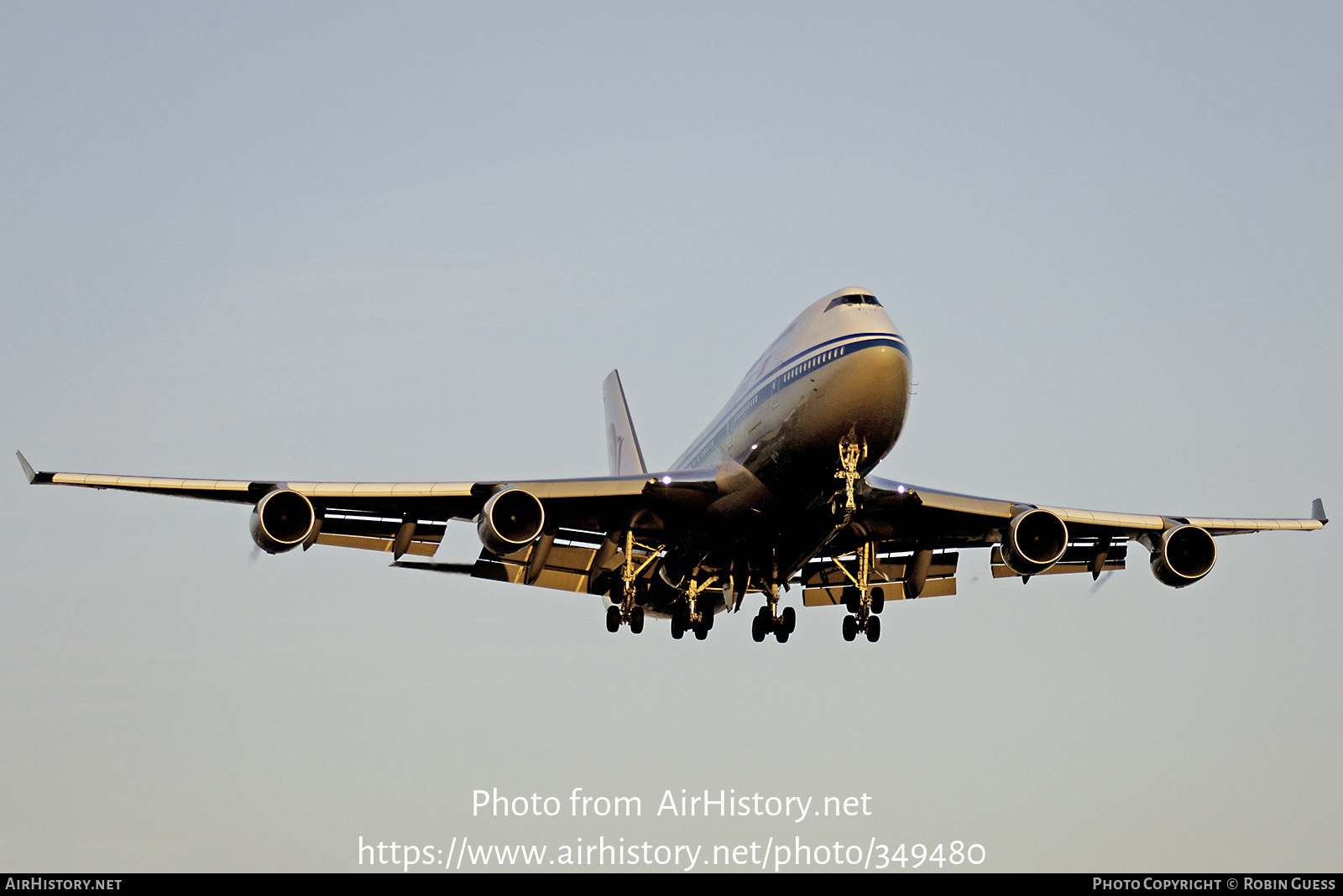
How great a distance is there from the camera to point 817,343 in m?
30.0

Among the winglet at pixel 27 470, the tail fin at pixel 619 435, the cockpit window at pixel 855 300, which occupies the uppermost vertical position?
the tail fin at pixel 619 435

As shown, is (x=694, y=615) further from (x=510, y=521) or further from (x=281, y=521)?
(x=281, y=521)

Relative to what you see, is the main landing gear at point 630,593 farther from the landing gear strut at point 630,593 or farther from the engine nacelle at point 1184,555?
the engine nacelle at point 1184,555

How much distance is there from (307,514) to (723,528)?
365 inches

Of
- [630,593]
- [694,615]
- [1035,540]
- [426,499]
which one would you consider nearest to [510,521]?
[426,499]

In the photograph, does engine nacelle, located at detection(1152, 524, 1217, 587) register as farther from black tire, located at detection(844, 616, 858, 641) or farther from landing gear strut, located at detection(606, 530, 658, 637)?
landing gear strut, located at detection(606, 530, 658, 637)

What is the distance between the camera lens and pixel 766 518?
32.8m

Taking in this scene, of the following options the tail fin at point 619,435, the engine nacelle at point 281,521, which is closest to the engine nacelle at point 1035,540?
the engine nacelle at point 281,521

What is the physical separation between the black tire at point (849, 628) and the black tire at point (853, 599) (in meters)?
0.35

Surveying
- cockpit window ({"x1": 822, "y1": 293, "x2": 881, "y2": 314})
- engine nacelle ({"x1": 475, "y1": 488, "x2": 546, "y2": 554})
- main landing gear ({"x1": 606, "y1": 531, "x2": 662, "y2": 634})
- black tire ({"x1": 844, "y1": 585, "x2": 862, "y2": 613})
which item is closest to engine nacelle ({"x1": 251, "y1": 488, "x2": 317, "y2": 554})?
engine nacelle ({"x1": 475, "y1": 488, "x2": 546, "y2": 554})

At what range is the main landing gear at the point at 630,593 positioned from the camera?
35969mm

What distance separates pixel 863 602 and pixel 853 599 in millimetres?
266
